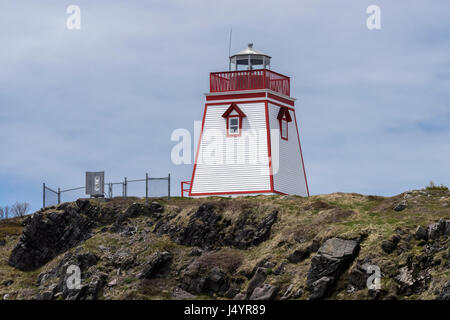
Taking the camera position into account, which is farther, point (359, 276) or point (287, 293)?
point (287, 293)

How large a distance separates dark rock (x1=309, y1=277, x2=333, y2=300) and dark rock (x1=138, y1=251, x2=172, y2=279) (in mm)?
11688

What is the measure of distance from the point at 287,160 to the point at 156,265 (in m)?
13.7

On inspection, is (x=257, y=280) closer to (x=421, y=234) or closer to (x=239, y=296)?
(x=239, y=296)

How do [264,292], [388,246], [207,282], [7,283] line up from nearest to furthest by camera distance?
[388,246] → [264,292] → [207,282] → [7,283]

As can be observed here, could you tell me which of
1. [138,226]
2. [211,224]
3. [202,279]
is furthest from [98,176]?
[202,279]

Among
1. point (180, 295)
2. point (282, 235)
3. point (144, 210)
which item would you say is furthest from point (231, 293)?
point (144, 210)

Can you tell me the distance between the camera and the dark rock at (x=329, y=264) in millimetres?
51156

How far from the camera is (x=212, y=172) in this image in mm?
67375

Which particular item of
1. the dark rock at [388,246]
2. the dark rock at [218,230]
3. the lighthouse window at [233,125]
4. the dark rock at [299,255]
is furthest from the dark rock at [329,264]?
the lighthouse window at [233,125]

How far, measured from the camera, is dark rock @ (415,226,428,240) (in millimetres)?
51875

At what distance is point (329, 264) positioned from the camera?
52.0 m

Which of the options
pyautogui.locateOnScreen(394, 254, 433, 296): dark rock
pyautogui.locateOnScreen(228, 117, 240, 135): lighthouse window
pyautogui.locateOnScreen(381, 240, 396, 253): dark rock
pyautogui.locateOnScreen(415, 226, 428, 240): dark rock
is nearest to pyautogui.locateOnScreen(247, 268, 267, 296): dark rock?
pyautogui.locateOnScreen(381, 240, 396, 253): dark rock
